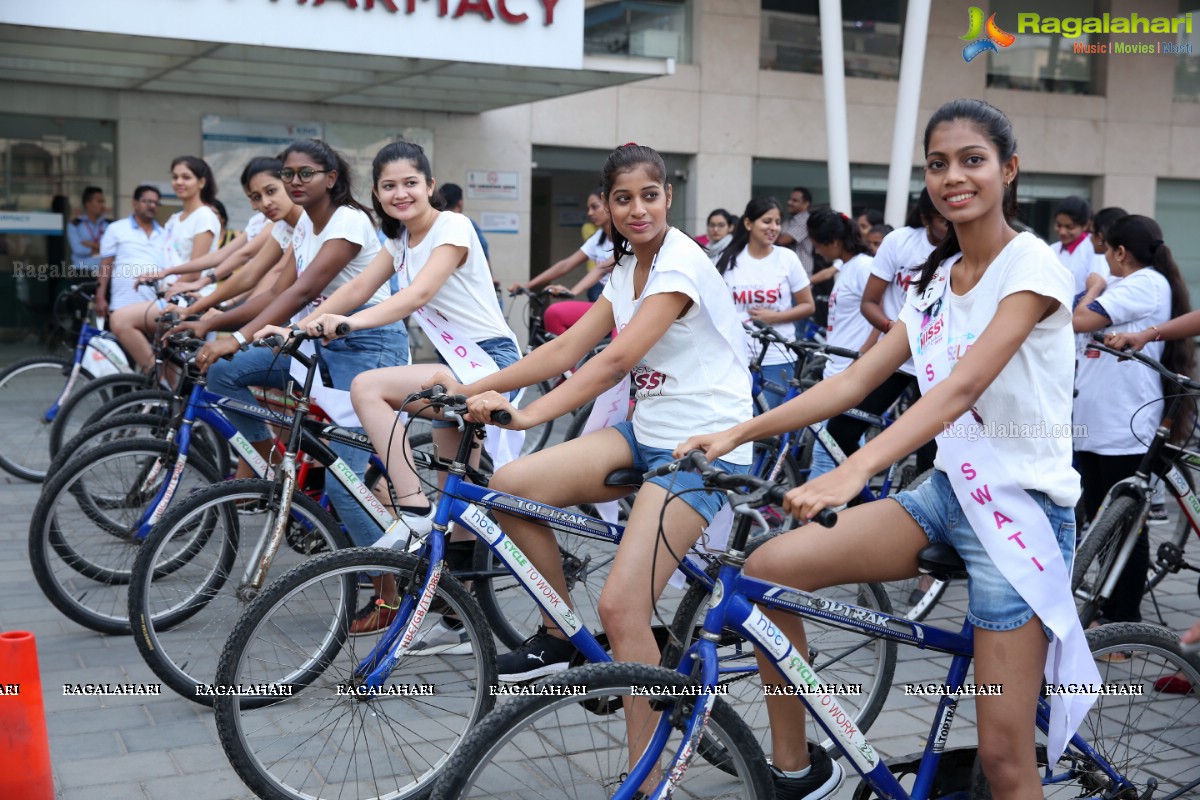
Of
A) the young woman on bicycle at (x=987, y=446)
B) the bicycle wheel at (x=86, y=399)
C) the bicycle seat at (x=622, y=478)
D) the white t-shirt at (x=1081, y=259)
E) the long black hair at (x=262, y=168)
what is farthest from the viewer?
the white t-shirt at (x=1081, y=259)

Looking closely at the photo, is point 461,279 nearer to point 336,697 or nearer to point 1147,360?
point 336,697

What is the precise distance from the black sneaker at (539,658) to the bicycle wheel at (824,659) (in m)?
0.41

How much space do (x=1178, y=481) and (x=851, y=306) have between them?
276cm

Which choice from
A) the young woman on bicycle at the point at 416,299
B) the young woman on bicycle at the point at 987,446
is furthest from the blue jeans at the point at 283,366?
the young woman on bicycle at the point at 987,446

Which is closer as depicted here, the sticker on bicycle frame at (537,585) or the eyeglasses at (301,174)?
the sticker on bicycle frame at (537,585)

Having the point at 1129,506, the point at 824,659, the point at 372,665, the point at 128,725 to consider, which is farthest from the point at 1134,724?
the point at 128,725

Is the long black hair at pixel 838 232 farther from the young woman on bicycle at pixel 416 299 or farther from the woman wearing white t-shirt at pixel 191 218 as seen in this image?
the woman wearing white t-shirt at pixel 191 218

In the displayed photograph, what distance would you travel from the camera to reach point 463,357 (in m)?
4.77

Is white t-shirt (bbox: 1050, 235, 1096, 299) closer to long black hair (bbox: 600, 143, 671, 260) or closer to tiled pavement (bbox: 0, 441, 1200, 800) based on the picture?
tiled pavement (bbox: 0, 441, 1200, 800)

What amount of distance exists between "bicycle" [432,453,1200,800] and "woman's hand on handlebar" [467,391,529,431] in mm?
792

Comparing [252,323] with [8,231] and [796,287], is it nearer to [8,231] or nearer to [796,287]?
[796,287]

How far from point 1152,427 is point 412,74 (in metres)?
9.45

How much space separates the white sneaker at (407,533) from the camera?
3648mm

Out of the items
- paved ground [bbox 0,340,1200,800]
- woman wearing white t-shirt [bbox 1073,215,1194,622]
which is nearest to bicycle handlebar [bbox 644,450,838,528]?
paved ground [bbox 0,340,1200,800]
